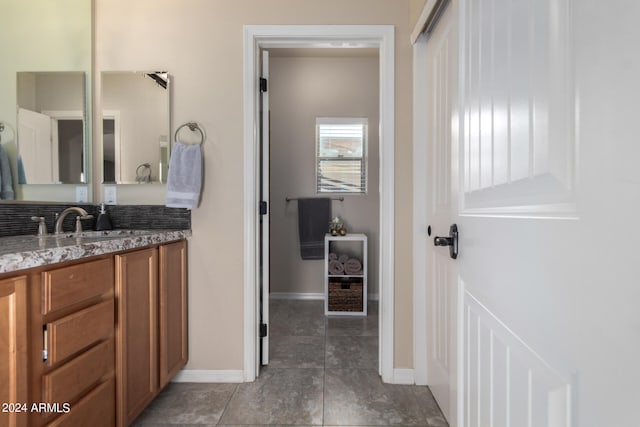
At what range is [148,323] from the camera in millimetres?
1387

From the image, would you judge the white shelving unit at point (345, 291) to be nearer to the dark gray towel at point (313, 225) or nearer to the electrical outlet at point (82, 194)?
the dark gray towel at point (313, 225)

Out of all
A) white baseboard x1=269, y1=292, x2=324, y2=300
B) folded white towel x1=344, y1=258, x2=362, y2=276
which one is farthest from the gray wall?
folded white towel x1=344, y1=258, x2=362, y2=276

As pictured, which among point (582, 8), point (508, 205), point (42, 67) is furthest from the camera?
point (42, 67)

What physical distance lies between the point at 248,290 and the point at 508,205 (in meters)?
1.50

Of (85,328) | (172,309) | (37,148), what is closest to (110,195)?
(37,148)

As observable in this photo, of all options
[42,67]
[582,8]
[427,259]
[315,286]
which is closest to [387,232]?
[427,259]

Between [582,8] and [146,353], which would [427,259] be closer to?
[582,8]

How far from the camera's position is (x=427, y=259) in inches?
65.6

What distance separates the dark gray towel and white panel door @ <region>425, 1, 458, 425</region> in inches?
68.6

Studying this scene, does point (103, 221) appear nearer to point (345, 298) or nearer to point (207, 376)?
point (207, 376)

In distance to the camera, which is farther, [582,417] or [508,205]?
[508,205]

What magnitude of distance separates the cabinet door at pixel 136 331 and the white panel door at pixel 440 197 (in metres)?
1.38

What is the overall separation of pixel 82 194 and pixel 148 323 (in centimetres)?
94

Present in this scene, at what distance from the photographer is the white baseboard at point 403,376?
1.72 metres
